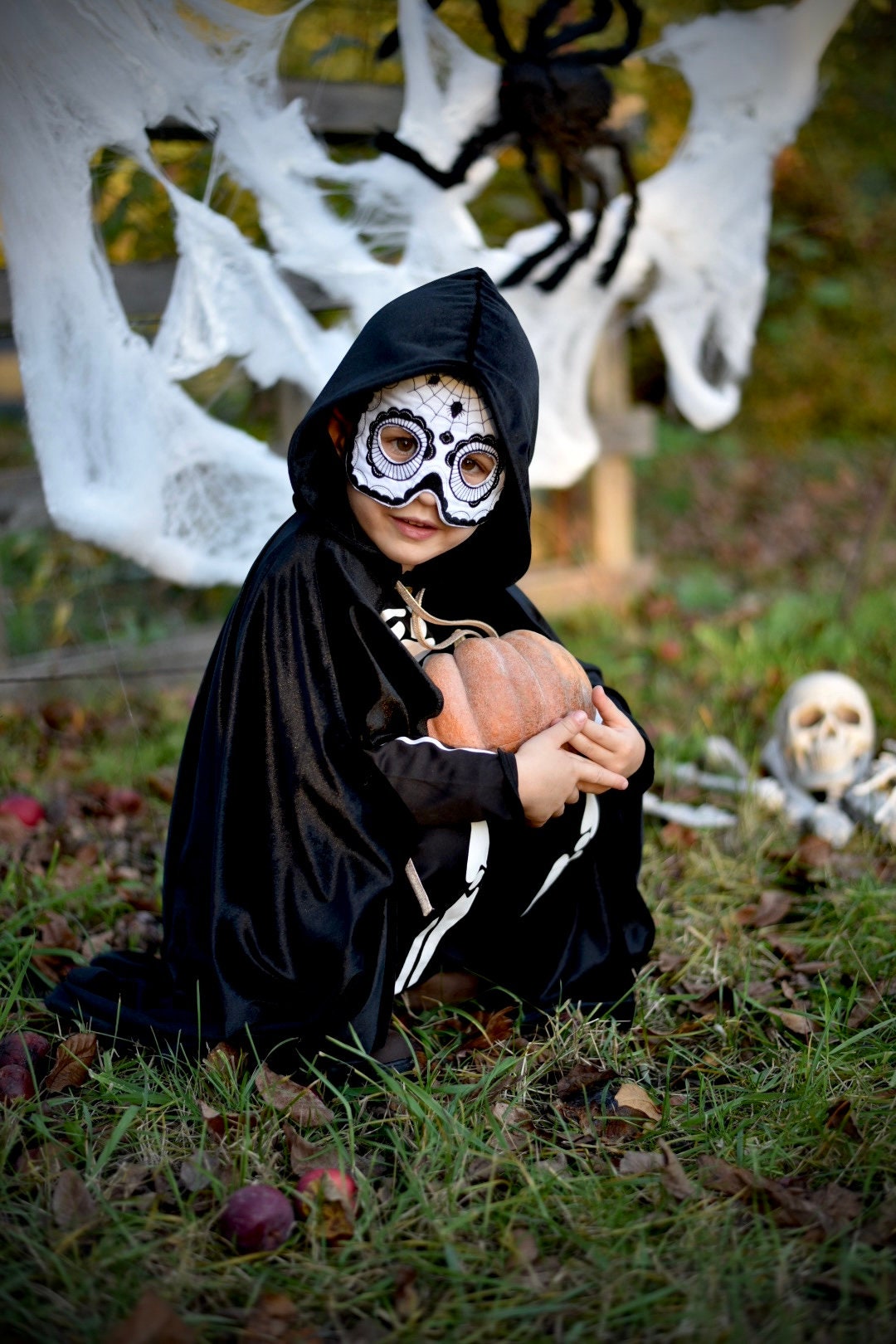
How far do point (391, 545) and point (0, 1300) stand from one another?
1.44 m

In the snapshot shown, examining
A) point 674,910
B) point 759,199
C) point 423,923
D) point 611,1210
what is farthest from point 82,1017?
point 759,199

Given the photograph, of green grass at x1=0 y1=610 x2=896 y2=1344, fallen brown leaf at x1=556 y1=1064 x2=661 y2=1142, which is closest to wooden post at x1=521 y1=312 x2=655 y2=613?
green grass at x1=0 y1=610 x2=896 y2=1344

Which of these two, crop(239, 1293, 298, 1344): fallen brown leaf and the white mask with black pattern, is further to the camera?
the white mask with black pattern

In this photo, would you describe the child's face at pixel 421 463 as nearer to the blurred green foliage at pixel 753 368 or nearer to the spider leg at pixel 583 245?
the blurred green foliage at pixel 753 368

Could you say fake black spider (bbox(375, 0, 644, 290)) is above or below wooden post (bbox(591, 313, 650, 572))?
above

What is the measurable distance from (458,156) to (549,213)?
408 millimetres

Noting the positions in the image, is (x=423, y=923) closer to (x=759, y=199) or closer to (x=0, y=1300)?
(x=0, y=1300)

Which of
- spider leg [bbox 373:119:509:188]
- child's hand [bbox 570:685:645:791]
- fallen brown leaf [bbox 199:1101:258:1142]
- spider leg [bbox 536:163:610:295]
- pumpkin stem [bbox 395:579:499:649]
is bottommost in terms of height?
fallen brown leaf [bbox 199:1101:258:1142]

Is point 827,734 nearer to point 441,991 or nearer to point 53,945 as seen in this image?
point 441,991

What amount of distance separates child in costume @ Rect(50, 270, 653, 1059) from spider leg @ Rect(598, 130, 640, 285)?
6.90 feet

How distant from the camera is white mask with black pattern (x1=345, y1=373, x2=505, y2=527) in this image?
213cm

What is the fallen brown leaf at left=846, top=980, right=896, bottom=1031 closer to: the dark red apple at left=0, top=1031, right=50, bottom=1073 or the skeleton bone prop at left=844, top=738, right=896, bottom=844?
the skeleton bone prop at left=844, top=738, right=896, bottom=844

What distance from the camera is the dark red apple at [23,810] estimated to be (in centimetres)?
325

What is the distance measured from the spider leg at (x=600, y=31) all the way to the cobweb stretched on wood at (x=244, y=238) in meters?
0.28
